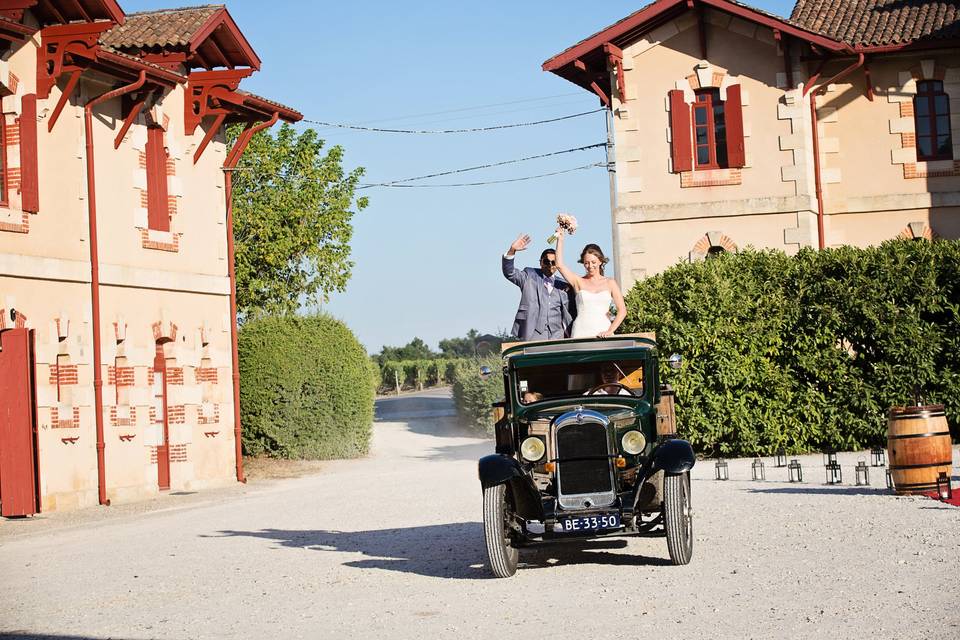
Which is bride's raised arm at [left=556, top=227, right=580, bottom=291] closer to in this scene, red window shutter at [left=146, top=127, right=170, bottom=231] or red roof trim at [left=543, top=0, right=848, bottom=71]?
red window shutter at [left=146, top=127, right=170, bottom=231]

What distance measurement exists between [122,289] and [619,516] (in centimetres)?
1348

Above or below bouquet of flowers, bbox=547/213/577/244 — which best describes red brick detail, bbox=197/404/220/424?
below

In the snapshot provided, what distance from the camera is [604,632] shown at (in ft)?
Answer: 24.4

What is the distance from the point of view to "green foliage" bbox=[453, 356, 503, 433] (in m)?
36.0

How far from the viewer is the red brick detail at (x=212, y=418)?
23.7m

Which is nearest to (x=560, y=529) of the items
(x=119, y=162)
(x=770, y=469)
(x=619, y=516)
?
(x=619, y=516)

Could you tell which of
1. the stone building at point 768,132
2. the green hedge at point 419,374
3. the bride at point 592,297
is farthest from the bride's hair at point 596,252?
the green hedge at point 419,374

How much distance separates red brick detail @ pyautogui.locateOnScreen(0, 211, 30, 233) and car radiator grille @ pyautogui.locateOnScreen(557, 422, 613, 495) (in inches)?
443

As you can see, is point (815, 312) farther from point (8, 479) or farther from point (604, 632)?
point (604, 632)

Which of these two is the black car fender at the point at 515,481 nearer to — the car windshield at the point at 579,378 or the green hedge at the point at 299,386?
the car windshield at the point at 579,378

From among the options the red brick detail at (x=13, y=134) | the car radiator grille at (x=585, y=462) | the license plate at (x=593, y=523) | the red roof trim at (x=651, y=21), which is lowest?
the license plate at (x=593, y=523)

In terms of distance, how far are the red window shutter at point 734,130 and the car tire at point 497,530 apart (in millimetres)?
18688

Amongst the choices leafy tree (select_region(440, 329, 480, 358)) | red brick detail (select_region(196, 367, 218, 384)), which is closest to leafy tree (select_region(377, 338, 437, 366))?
leafy tree (select_region(440, 329, 480, 358))

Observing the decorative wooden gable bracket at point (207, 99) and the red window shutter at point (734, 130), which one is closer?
the decorative wooden gable bracket at point (207, 99)
